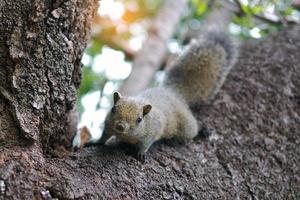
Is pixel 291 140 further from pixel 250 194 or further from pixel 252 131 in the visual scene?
pixel 250 194

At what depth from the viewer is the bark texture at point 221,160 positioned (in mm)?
2170

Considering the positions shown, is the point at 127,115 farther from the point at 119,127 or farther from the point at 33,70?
the point at 33,70

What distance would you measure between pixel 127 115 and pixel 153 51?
1.30 metres

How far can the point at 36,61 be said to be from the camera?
2234 mm

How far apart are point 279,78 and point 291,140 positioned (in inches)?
26.9

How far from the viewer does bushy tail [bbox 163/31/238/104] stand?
3846 millimetres

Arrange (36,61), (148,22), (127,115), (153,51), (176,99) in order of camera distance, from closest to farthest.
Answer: (36,61) < (127,115) < (176,99) < (153,51) < (148,22)

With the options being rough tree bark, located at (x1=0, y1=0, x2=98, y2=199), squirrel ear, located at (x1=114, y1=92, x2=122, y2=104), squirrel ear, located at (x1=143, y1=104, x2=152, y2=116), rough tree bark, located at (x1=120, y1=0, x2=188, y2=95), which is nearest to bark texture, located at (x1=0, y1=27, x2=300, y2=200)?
rough tree bark, located at (x1=0, y1=0, x2=98, y2=199)

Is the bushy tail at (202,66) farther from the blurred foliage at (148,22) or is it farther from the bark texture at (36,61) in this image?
the bark texture at (36,61)

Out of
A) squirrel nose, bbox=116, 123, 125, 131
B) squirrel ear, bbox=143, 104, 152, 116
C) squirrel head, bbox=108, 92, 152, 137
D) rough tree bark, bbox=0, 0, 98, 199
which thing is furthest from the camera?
squirrel ear, bbox=143, 104, 152, 116

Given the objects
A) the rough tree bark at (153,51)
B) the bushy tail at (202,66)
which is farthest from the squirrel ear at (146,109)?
the rough tree bark at (153,51)

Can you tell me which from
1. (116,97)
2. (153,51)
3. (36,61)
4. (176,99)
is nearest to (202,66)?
(176,99)

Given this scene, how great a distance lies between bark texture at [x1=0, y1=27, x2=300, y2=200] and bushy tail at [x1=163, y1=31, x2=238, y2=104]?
0.42 feet

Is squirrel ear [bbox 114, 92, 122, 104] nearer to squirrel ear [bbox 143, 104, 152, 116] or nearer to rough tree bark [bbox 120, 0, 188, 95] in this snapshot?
squirrel ear [bbox 143, 104, 152, 116]
